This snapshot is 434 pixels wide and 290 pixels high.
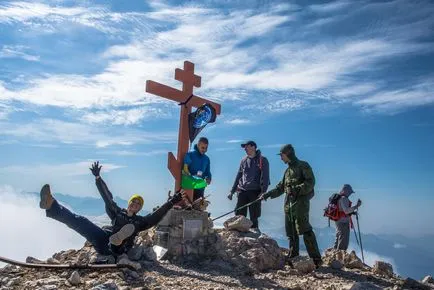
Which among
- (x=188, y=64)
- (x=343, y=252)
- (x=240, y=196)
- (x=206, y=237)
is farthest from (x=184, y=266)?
(x=188, y=64)

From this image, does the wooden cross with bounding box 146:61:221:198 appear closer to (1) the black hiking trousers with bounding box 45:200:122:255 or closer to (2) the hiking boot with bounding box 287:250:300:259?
(1) the black hiking trousers with bounding box 45:200:122:255

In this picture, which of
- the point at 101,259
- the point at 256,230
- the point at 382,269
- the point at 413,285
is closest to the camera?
the point at 101,259

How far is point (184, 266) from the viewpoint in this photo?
821 centimetres

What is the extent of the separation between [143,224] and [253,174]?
337 centimetres

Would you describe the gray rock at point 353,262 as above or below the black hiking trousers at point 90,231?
below

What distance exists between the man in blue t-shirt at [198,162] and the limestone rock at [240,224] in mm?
1229

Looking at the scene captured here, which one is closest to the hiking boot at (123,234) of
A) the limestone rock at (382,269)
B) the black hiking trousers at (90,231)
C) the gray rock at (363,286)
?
the black hiking trousers at (90,231)

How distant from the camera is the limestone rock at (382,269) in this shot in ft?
30.0

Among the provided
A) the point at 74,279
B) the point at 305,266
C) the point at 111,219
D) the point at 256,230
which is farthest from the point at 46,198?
the point at 305,266

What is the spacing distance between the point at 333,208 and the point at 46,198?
7.76 meters

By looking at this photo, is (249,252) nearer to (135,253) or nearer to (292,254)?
(292,254)

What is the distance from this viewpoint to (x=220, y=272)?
7992 millimetres

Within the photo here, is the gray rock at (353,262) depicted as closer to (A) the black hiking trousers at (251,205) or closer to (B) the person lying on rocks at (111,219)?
(A) the black hiking trousers at (251,205)

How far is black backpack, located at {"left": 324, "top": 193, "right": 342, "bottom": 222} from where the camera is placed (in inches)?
432
